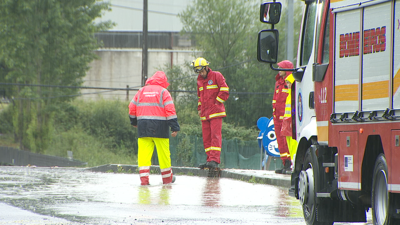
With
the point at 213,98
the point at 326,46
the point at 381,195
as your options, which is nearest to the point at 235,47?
the point at 213,98

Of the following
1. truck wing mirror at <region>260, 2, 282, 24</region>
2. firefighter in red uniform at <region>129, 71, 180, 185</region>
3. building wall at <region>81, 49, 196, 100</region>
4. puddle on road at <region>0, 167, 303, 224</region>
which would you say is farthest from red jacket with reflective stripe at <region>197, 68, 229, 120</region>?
building wall at <region>81, 49, 196, 100</region>

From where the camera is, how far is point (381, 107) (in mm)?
4828

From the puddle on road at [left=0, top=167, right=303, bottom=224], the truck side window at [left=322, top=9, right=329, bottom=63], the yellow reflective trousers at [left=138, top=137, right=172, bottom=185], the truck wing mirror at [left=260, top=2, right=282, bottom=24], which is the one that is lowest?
the puddle on road at [left=0, top=167, right=303, bottom=224]

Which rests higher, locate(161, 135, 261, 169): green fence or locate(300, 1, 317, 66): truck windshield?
locate(300, 1, 317, 66): truck windshield

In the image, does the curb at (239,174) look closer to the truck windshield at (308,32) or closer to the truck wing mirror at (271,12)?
the truck windshield at (308,32)

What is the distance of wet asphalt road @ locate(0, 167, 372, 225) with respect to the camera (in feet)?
21.4

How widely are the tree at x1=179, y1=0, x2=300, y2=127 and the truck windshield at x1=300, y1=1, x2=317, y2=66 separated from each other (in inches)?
1225

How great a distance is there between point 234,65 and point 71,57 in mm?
9412

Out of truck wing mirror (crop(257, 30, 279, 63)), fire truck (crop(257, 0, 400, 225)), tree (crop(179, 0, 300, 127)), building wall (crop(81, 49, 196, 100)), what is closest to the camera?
fire truck (crop(257, 0, 400, 225))

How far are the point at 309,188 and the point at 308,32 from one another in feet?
5.28

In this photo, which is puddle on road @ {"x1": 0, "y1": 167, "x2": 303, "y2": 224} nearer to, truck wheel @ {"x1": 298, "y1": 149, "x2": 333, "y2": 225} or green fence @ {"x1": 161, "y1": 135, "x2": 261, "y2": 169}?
truck wheel @ {"x1": 298, "y1": 149, "x2": 333, "y2": 225}

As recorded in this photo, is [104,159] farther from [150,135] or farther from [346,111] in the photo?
[346,111]

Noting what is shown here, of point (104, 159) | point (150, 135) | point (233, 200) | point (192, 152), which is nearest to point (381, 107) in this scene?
point (233, 200)

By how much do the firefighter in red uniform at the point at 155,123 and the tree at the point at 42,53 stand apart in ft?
78.2
